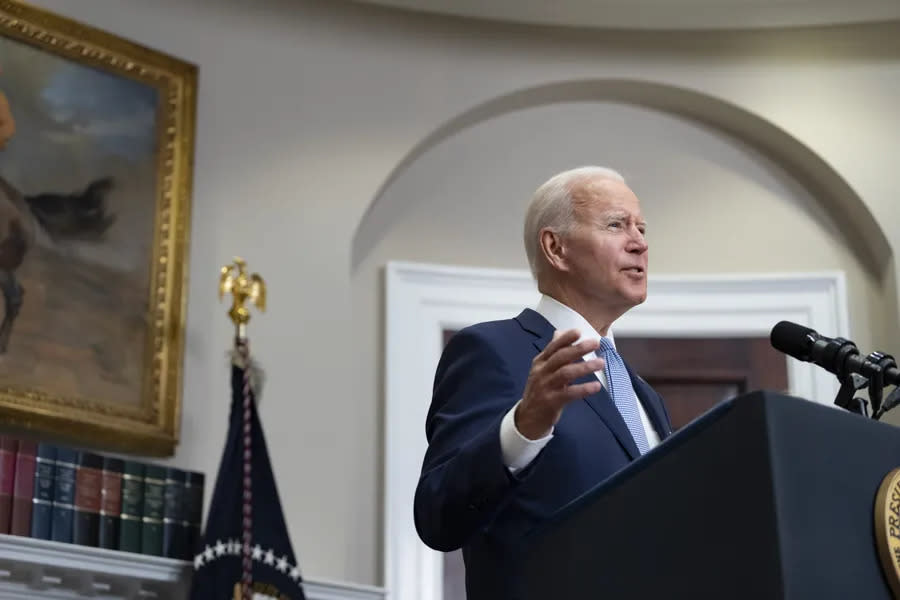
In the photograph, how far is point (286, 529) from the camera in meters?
4.71

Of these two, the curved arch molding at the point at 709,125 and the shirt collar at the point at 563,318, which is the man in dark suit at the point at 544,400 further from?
the curved arch molding at the point at 709,125

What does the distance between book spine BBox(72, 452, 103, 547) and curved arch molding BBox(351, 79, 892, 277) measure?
67.9 inches

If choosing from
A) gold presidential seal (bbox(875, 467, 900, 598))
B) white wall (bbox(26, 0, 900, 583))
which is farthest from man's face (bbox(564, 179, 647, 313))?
white wall (bbox(26, 0, 900, 583))

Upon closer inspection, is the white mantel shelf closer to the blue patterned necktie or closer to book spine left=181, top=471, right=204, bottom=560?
book spine left=181, top=471, right=204, bottom=560

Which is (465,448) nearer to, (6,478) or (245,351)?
(6,478)

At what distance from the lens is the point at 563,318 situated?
2477 mm

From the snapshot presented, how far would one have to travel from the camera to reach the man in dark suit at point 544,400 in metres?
1.94

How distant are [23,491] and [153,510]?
0.50m

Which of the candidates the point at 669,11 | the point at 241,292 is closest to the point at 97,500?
the point at 241,292

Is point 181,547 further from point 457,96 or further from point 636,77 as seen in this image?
point 636,77

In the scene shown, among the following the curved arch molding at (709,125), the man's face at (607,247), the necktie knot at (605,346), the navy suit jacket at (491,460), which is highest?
the curved arch molding at (709,125)

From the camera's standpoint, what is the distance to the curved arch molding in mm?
5930

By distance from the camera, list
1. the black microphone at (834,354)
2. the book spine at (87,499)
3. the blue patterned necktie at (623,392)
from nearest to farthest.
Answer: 1. the black microphone at (834,354)
2. the blue patterned necktie at (623,392)
3. the book spine at (87,499)

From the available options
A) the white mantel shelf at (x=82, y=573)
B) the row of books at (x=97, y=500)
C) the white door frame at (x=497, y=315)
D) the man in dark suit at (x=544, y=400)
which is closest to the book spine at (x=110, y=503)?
the row of books at (x=97, y=500)
